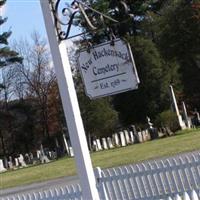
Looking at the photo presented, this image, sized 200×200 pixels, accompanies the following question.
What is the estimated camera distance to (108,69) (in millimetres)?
8039

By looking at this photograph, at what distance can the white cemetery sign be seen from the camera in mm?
7852

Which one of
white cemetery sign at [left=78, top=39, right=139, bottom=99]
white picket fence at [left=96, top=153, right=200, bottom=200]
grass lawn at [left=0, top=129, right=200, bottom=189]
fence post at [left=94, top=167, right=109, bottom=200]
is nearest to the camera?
white cemetery sign at [left=78, top=39, right=139, bottom=99]

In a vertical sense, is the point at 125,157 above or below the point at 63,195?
above

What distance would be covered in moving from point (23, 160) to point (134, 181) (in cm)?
4212

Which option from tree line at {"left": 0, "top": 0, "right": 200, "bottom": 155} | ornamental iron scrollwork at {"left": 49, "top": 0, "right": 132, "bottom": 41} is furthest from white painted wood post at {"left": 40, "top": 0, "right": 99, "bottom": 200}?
tree line at {"left": 0, "top": 0, "right": 200, "bottom": 155}

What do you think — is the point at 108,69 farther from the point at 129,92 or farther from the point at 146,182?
the point at 129,92

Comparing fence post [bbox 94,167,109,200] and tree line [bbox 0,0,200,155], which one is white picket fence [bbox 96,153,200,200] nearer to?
fence post [bbox 94,167,109,200]

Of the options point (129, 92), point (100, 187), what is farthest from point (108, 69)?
point (129, 92)

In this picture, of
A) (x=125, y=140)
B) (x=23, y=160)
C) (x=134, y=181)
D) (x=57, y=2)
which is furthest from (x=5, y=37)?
(x=57, y=2)

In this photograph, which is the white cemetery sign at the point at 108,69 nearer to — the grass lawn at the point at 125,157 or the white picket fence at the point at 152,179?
the white picket fence at the point at 152,179

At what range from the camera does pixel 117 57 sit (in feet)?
26.1

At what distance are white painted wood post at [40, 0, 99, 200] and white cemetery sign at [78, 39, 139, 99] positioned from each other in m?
0.23

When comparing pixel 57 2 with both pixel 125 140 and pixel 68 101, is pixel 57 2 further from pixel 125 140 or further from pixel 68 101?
pixel 125 140

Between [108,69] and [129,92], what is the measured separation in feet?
149
